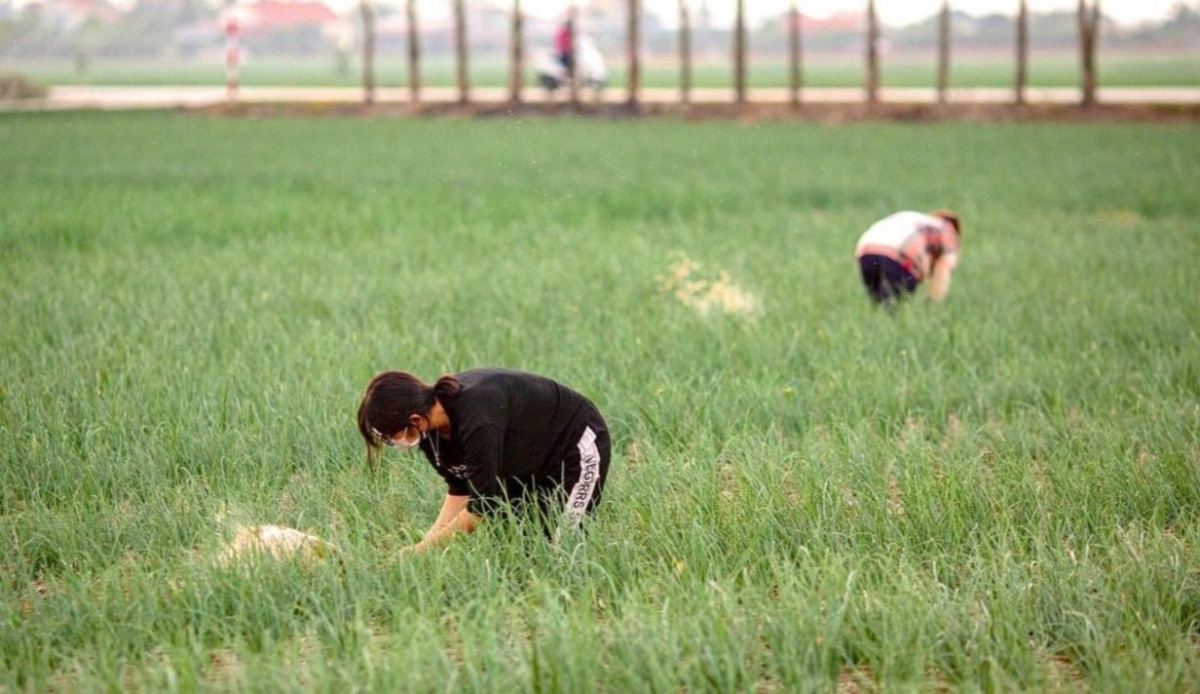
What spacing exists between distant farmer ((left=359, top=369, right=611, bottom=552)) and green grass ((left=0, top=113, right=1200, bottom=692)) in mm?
137

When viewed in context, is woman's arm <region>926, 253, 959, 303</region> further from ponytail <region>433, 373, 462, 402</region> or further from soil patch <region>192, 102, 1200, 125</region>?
soil patch <region>192, 102, 1200, 125</region>

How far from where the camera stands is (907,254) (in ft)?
24.5

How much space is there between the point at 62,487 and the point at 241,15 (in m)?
106

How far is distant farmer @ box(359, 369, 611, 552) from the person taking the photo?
145 inches

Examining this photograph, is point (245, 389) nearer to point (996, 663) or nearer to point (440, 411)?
point (440, 411)

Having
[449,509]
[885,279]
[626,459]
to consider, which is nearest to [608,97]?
[885,279]

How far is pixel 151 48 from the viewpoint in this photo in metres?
98.8

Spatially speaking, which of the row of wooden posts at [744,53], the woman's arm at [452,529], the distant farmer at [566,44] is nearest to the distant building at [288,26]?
the row of wooden posts at [744,53]

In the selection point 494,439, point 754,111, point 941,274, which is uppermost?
point 494,439

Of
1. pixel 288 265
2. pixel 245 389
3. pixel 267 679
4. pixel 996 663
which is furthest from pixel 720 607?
pixel 288 265

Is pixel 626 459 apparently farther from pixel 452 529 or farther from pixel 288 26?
pixel 288 26

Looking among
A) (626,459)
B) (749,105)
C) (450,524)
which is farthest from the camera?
(749,105)

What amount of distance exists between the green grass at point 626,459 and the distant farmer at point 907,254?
190mm

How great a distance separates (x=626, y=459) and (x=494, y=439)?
1.31 m
